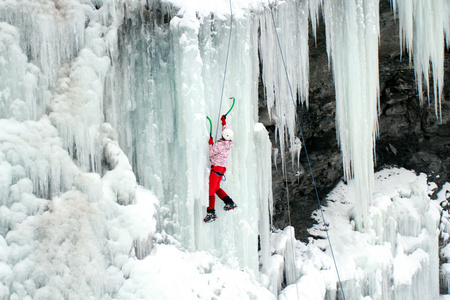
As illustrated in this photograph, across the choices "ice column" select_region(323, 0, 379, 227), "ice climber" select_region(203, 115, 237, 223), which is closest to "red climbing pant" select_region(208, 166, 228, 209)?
"ice climber" select_region(203, 115, 237, 223)

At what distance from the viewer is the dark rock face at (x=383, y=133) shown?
307 inches

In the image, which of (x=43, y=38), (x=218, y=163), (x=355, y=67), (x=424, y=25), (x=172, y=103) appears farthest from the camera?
(x=424, y=25)

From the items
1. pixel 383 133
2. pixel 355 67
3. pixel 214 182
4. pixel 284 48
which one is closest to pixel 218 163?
pixel 214 182

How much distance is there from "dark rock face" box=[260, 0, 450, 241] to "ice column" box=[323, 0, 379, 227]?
1.04 metres

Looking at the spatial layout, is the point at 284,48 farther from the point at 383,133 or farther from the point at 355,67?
the point at 383,133

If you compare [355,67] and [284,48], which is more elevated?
[284,48]

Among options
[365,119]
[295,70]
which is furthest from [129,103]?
[365,119]

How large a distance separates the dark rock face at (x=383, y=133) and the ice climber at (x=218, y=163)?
2963 mm

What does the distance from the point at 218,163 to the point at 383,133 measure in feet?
19.8

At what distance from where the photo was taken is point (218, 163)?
15.0 feet

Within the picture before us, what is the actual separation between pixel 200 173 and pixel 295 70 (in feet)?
7.36

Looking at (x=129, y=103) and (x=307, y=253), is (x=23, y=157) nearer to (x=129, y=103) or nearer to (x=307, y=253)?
(x=129, y=103)

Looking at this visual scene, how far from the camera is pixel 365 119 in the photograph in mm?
6137

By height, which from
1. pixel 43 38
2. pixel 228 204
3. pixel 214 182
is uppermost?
pixel 43 38
